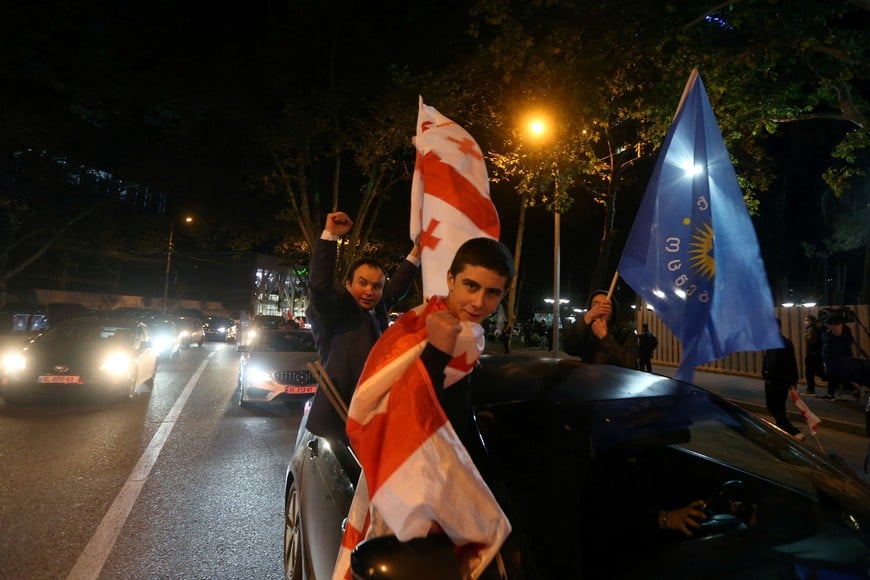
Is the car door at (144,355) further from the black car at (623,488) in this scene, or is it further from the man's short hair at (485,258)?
the man's short hair at (485,258)

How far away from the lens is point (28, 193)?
23.2 meters

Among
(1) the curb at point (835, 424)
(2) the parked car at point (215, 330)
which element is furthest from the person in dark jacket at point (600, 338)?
(2) the parked car at point (215, 330)

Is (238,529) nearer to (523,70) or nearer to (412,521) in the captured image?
(412,521)

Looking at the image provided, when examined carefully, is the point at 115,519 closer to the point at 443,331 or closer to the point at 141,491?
the point at 141,491

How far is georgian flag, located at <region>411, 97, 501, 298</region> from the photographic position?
3.07 metres

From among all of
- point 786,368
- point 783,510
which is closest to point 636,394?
point 783,510

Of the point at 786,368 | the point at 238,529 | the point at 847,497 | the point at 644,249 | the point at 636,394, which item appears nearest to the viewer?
the point at 847,497

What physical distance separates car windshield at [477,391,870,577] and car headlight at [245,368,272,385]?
7.66 m

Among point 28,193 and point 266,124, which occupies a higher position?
point 266,124

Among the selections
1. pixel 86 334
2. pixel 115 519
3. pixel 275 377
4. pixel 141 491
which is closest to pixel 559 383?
pixel 115 519

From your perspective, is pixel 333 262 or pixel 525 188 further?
pixel 525 188

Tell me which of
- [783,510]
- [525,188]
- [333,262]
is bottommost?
[783,510]

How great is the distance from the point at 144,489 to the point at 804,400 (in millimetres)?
12598

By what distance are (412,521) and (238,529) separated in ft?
10.8
